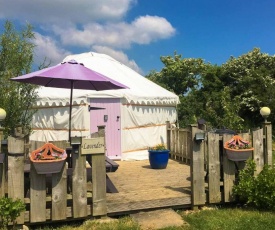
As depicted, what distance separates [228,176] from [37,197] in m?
2.76

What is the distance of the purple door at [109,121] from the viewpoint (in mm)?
9516

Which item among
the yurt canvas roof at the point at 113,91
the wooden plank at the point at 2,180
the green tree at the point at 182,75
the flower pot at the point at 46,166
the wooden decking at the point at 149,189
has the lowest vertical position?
the wooden decking at the point at 149,189

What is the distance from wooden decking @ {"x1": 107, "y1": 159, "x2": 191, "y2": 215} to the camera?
4426 mm

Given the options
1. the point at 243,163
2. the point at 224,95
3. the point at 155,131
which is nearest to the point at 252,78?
the point at 224,95

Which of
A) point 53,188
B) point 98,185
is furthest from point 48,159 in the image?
point 98,185

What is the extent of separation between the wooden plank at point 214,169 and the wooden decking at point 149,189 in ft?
1.19

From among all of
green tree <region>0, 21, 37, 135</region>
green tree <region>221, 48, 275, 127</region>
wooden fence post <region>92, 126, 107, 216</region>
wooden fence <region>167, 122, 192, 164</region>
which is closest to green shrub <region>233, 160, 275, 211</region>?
wooden fence post <region>92, 126, 107, 216</region>

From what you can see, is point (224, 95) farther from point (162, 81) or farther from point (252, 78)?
point (162, 81)

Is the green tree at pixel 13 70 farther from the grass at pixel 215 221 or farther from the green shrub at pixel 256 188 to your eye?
the green shrub at pixel 256 188

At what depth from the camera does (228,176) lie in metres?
4.80

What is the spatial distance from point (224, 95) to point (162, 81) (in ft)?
41.5

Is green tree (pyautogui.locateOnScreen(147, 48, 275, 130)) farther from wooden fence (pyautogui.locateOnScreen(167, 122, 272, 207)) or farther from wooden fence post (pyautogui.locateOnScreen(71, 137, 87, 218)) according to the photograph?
wooden fence post (pyautogui.locateOnScreen(71, 137, 87, 218))

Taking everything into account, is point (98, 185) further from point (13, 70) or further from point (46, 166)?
point (13, 70)

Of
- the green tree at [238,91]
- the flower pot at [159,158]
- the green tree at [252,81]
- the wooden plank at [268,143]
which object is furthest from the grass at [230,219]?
the green tree at [252,81]
